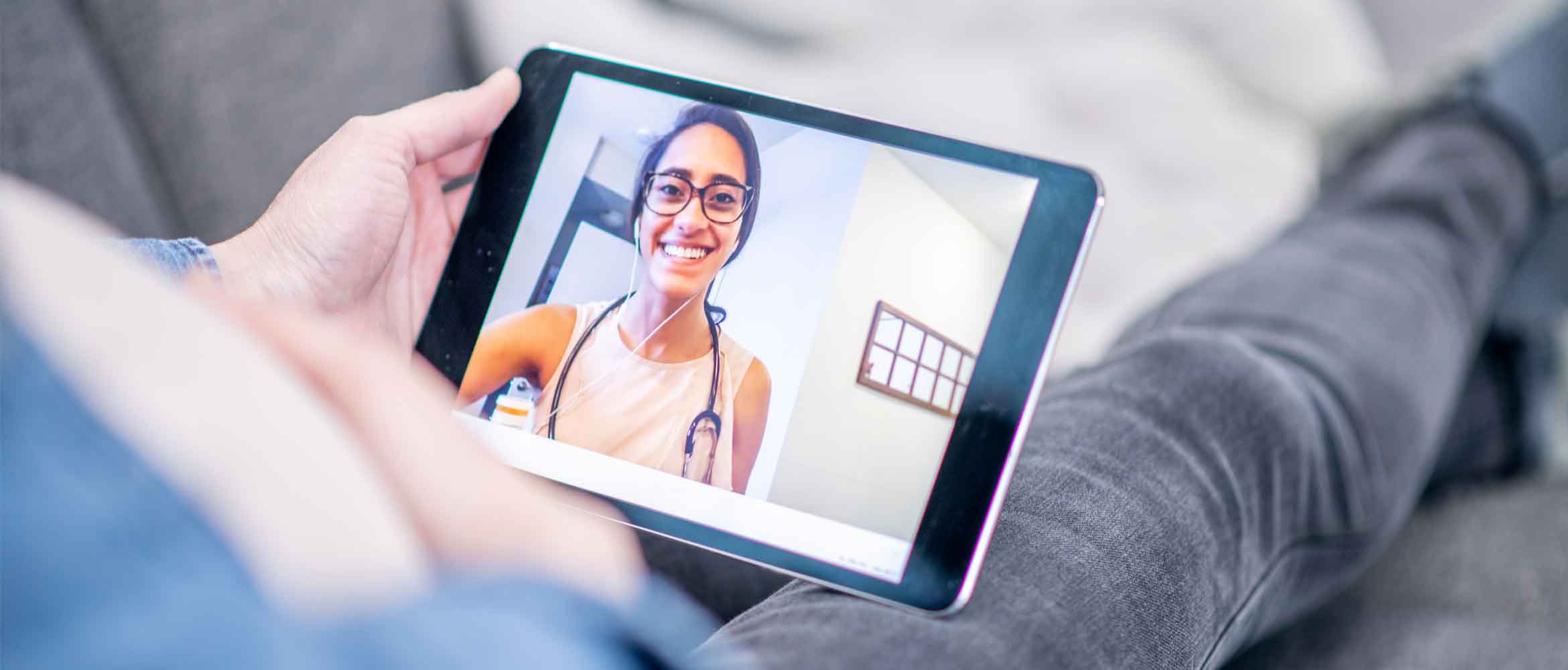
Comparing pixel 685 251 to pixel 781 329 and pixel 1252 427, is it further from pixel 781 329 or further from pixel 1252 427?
pixel 1252 427

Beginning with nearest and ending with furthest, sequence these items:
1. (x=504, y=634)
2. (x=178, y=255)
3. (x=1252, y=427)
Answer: (x=504, y=634), (x=178, y=255), (x=1252, y=427)

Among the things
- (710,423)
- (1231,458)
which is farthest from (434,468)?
(1231,458)

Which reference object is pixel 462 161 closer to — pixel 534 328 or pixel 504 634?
pixel 534 328

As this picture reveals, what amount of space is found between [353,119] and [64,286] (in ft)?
1.03

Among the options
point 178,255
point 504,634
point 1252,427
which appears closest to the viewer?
point 504,634

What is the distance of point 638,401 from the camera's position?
43 centimetres

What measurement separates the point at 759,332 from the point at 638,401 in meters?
0.07

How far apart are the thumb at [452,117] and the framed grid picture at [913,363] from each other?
0.22m

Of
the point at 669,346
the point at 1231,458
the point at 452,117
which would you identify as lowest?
the point at 1231,458

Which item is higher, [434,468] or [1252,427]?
[434,468]

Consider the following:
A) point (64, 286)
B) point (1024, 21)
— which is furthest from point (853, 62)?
point (64, 286)

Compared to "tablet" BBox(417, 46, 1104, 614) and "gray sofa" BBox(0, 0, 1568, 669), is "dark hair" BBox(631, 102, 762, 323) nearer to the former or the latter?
"tablet" BBox(417, 46, 1104, 614)

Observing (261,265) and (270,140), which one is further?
(270,140)

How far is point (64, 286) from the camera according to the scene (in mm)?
190
